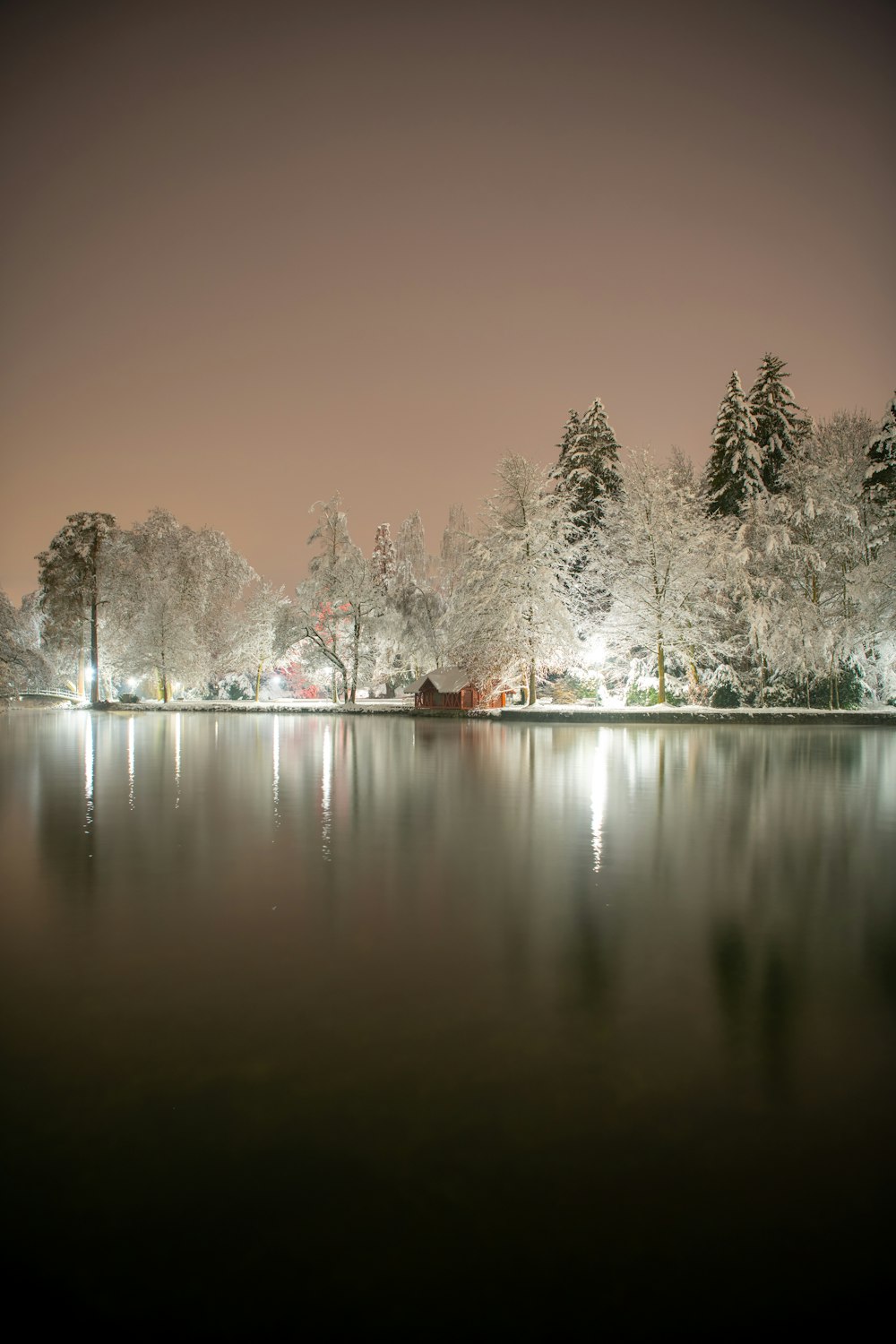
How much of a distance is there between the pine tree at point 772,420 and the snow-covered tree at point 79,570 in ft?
142

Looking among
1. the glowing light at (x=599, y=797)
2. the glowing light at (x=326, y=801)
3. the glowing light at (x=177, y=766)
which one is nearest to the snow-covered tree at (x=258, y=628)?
the glowing light at (x=177, y=766)

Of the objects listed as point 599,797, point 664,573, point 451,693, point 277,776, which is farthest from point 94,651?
point 599,797

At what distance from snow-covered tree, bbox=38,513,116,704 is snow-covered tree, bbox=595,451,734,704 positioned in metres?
35.5

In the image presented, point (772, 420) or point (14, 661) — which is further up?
point (772, 420)

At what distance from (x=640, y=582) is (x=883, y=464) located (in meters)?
13.1

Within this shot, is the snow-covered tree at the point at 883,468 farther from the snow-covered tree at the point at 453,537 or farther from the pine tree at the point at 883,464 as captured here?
the snow-covered tree at the point at 453,537

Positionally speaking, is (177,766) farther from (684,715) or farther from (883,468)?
(883,468)

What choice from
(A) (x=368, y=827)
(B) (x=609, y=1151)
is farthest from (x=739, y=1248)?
(A) (x=368, y=827)

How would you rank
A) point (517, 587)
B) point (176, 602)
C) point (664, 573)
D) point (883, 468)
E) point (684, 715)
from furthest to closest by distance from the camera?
point (176, 602) → point (517, 587) → point (664, 573) → point (883, 468) → point (684, 715)

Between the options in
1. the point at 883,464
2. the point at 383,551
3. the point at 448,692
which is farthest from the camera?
the point at 383,551

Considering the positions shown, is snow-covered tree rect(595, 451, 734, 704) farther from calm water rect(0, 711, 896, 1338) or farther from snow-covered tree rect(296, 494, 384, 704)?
calm water rect(0, 711, 896, 1338)

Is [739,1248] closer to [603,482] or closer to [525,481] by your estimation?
[525,481]

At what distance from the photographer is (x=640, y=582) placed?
152ft

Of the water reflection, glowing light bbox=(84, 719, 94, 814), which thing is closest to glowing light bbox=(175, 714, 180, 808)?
the water reflection
